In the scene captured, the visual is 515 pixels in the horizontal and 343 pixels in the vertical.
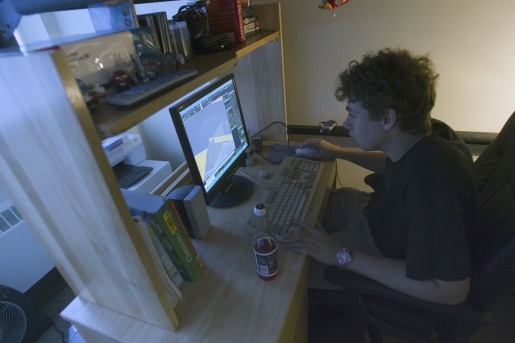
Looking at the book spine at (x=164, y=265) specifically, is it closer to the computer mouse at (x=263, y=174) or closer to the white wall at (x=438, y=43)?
the computer mouse at (x=263, y=174)

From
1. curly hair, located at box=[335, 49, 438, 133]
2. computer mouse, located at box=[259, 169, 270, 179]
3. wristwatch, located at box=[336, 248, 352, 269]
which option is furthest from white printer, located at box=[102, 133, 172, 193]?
curly hair, located at box=[335, 49, 438, 133]

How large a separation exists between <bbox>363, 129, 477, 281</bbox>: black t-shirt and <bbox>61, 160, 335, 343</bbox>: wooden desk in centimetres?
33

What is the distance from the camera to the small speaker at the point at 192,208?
921 mm

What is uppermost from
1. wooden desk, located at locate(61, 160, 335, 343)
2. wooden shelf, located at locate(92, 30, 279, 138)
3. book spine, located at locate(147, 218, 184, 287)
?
wooden shelf, located at locate(92, 30, 279, 138)

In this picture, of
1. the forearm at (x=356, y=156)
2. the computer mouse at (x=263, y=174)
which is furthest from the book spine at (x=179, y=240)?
the forearm at (x=356, y=156)

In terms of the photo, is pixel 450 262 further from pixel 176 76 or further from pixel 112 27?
pixel 112 27

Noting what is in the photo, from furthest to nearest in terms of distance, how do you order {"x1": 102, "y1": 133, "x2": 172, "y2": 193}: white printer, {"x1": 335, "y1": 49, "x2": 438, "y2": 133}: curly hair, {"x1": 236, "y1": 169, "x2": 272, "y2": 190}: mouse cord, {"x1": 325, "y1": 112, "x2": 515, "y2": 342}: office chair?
1. {"x1": 102, "y1": 133, "x2": 172, "y2": 193}: white printer
2. {"x1": 236, "y1": 169, "x2": 272, "y2": 190}: mouse cord
3. {"x1": 335, "y1": 49, "x2": 438, "y2": 133}: curly hair
4. {"x1": 325, "y1": 112, "x2": 515, "y2": 342}: office chair

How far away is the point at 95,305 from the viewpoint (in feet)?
2.67

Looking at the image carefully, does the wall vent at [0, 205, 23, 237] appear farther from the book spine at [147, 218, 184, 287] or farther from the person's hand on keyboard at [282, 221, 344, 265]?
the person's hand on keyboard at [282, 221, 344, 265]

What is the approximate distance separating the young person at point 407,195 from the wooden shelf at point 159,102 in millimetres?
440

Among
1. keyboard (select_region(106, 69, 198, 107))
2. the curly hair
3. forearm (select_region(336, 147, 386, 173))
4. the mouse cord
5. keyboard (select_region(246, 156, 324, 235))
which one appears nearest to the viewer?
keyboard (select_region(106, 69, 198, 107))

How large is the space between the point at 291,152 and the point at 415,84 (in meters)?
0.69

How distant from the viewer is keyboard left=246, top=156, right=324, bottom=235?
1.01 m

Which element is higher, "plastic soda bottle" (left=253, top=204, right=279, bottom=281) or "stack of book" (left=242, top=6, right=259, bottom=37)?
"stack of book" (left=242, top=6, right=259, bottom=37)
